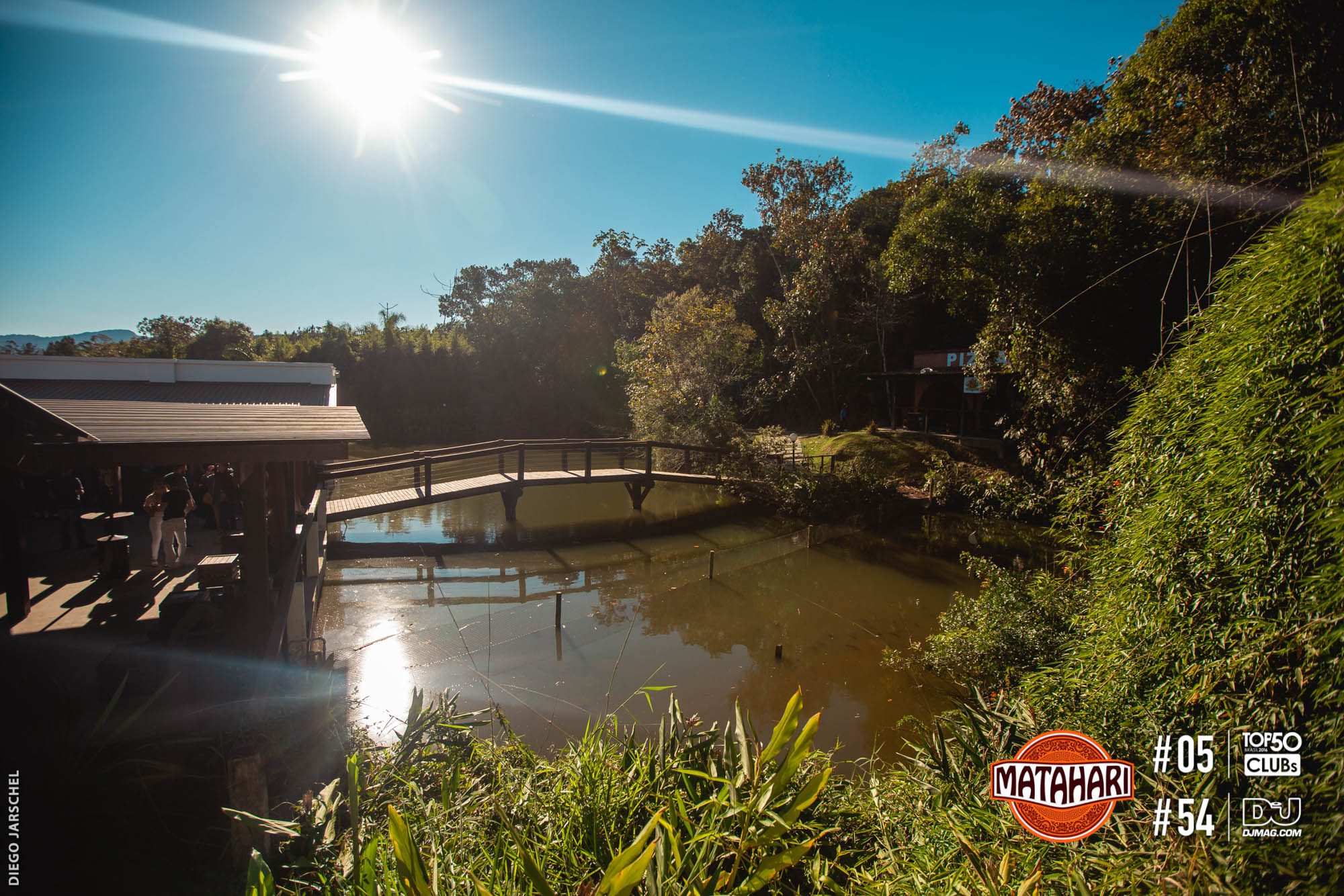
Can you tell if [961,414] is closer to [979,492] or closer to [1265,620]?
[979,492]

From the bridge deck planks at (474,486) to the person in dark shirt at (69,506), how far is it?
3.18 metres

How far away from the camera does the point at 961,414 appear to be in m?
18.7

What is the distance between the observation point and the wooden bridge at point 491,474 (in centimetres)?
1086

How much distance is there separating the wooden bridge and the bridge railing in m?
0.02

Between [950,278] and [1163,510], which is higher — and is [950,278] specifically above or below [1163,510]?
above

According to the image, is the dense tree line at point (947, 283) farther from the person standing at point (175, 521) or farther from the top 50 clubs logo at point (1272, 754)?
the person standing at point (175, 521)

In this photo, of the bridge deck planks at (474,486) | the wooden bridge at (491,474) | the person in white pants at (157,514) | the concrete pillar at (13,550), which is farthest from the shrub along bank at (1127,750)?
the wooden bridge at (491,474)

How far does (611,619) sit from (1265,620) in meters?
7.32

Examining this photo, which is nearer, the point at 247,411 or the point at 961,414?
the point at 247,411

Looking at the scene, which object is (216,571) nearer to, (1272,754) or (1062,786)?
(1062,786)

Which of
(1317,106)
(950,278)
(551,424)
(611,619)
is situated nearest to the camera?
(1317,106)

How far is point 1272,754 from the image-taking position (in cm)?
168

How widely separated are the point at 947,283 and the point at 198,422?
12.8m

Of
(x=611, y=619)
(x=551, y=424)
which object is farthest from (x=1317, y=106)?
(x=551, y=424)
